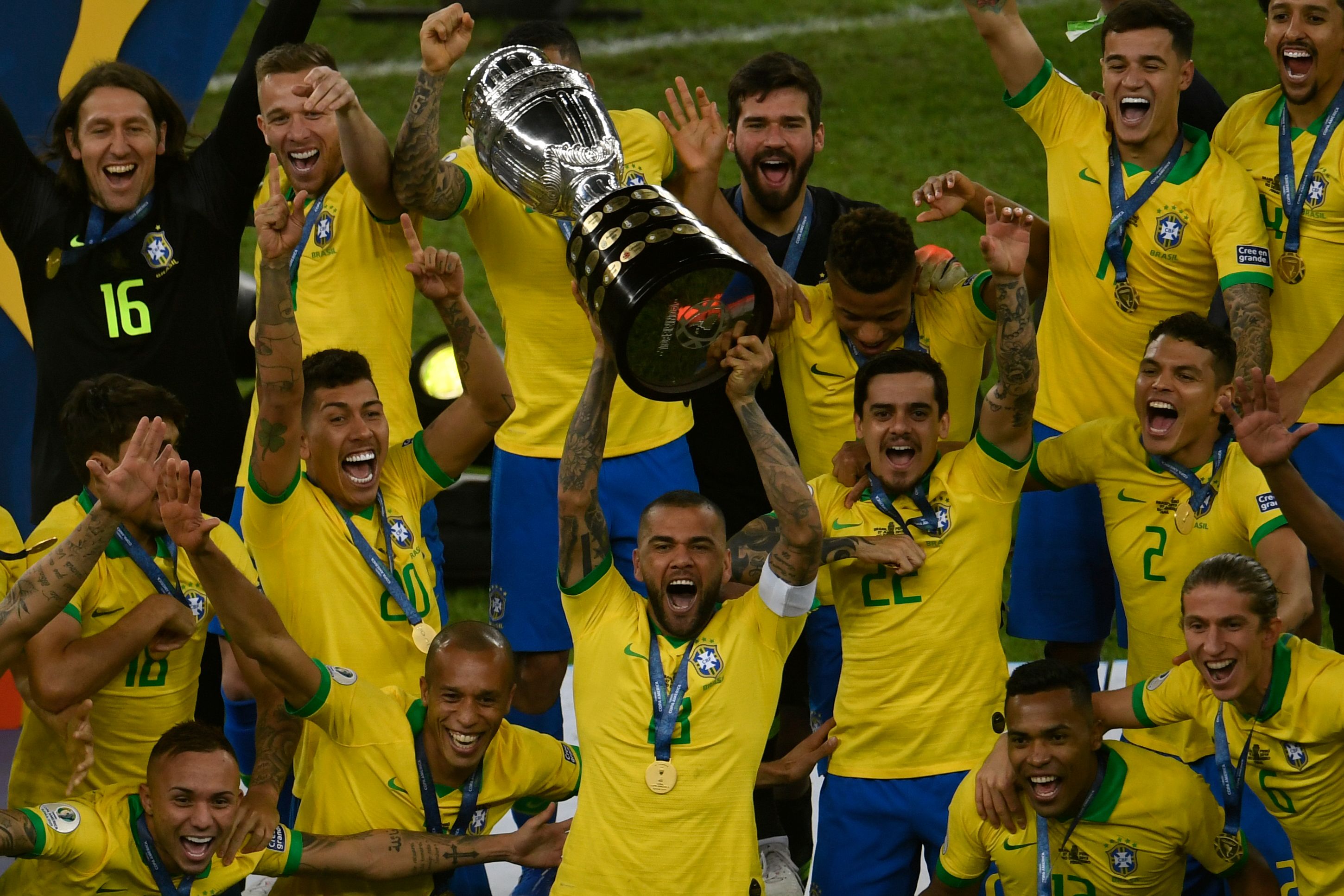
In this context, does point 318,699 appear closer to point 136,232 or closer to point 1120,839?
point 136,232

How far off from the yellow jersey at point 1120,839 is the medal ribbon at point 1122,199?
58.3 inches

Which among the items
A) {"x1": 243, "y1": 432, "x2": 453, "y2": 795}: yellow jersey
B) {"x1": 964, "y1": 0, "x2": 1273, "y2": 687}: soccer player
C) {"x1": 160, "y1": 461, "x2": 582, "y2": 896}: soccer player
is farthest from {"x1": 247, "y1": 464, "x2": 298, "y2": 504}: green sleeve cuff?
{"x1": 964, "y1": 0, "x2": 1273, "y2": 687}: soccer player

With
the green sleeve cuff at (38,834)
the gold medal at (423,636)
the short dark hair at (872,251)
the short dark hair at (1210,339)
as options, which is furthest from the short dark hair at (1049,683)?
the green sleeve cuff at (38,834)

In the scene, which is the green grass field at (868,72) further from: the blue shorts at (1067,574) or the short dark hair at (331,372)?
the short dark hair at (331,372)

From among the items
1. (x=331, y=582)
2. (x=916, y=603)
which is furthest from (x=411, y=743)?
(x=916, y=603)

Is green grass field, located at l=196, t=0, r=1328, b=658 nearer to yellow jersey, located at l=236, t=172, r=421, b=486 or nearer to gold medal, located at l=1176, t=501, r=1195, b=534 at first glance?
yellow jersey, located at l=236, t=172, r=421, b=486

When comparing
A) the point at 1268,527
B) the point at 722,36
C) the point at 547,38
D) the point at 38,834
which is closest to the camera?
the point at 38,834

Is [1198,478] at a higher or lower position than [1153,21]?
lower

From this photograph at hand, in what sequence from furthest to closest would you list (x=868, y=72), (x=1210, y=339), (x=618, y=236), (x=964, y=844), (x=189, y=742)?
(x=868, y=72) < (x=1210, y=339) < (x=964, y=844) < (x=189, y=742) < (x=618, y=236)

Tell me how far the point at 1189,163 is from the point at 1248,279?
431 millimetres

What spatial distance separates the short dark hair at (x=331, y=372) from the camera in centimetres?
516

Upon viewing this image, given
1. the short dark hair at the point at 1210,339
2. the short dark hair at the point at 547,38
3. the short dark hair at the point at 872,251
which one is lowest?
the short dark hair at the point at 1210,339

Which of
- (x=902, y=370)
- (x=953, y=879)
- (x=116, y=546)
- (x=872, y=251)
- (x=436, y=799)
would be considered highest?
(x=872, y=251)

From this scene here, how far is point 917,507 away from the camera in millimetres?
5184
